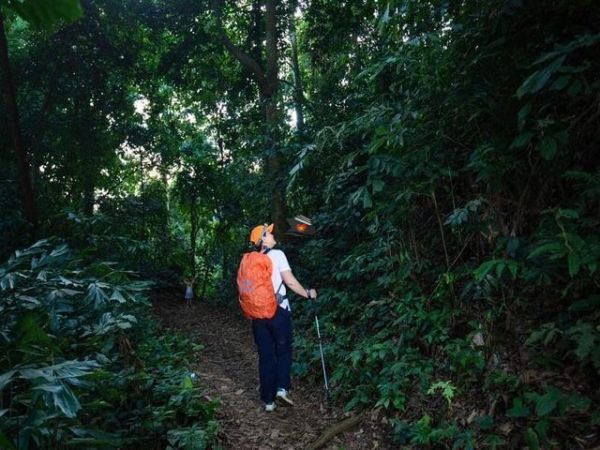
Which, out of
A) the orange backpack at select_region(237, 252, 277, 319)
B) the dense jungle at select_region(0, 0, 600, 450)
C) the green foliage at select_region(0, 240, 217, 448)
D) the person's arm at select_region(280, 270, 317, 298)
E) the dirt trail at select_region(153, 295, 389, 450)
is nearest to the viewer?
the green foliage at select_region(0, 240, 217, 448)

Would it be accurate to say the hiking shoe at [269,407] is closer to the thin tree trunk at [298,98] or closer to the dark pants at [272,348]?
the dark pants at [272,348]

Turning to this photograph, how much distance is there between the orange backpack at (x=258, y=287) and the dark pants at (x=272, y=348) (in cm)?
12

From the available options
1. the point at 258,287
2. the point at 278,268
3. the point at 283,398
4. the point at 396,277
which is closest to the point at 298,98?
the point at 396,277

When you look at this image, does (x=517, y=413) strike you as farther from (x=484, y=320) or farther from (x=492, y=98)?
(x=492, y=98)

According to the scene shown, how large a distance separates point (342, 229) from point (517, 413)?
613cm

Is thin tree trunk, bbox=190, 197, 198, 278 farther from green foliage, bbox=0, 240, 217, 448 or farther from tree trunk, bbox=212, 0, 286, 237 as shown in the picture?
green foliage, bbox=0, 240, 217, 448

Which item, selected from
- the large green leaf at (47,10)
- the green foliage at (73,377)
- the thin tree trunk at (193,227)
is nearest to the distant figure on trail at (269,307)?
the green foliage at (73,377)

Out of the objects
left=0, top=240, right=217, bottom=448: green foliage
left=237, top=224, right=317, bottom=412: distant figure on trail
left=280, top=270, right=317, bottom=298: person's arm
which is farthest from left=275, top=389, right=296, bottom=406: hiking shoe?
left=280, top=270, right=317, bottom=298: person's arm

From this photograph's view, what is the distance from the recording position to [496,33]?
417 cm

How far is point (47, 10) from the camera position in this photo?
1.42 metres

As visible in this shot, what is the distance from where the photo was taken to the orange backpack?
16.4 feet

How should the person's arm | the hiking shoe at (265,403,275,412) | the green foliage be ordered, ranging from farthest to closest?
the hiking shoe at (265,403,275,412) < the person's arm < the green foliage

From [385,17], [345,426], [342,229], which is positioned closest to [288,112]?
[342,229]

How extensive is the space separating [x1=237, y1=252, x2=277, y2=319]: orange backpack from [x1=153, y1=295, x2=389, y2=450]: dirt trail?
1.17 m
